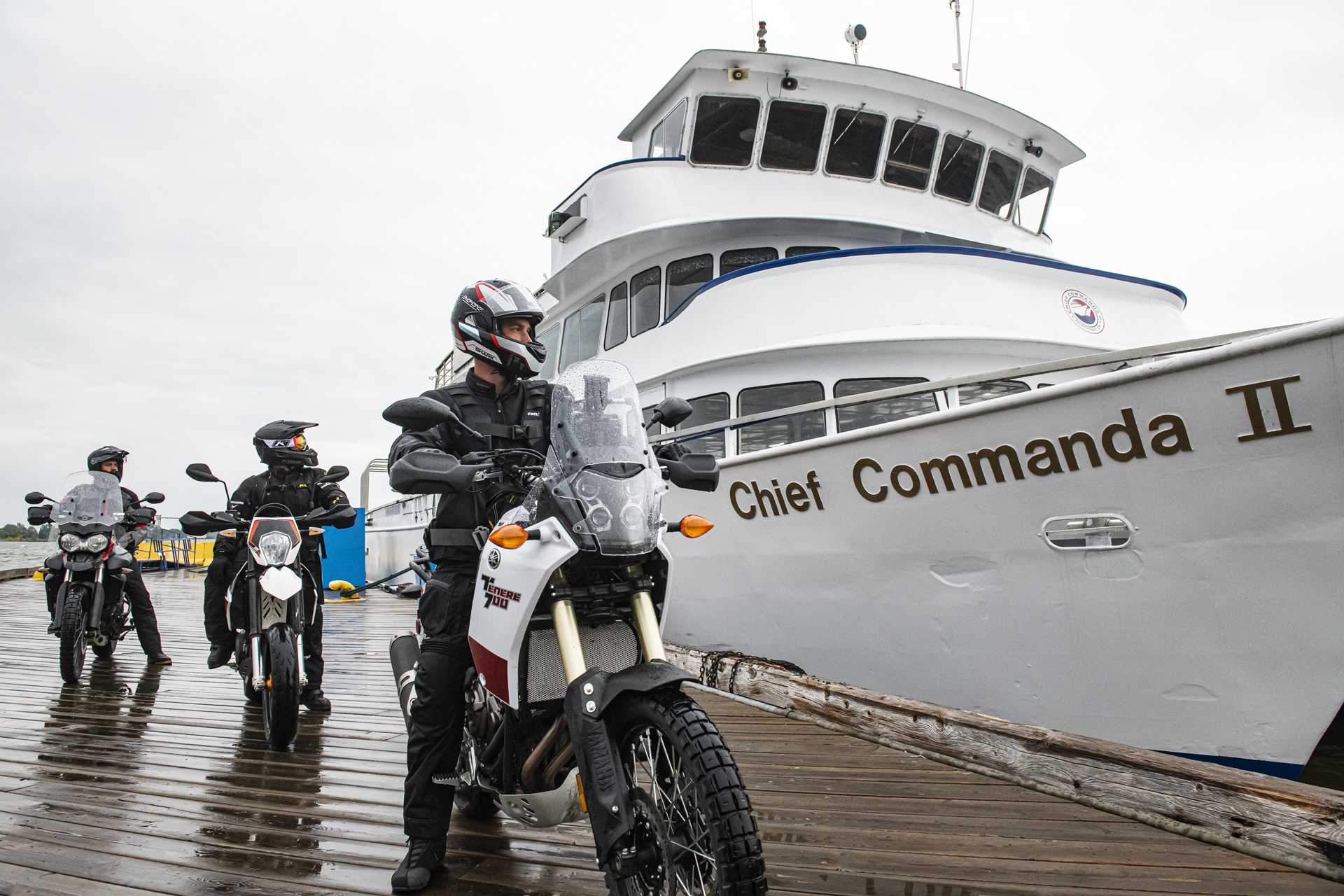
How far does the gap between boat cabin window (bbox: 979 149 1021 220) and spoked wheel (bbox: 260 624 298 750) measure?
8515 millimetres

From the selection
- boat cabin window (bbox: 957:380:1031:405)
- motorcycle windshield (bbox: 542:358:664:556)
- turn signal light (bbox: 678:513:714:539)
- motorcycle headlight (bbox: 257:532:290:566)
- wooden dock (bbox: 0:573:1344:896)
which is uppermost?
boat cabin window (bbox: 957:380:1031:405)

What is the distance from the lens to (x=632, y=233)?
8.31 m

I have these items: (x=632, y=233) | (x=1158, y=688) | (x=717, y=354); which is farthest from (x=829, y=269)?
(x=1158, y=688)

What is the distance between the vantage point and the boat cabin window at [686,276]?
8.44m

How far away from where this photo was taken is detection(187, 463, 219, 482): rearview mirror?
460cm

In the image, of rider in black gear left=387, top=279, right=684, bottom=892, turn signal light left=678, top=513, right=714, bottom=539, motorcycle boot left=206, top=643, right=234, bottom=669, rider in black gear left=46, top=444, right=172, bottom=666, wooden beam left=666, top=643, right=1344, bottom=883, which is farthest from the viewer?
rider in black gear left=46, top=444, right=172, bottom=666

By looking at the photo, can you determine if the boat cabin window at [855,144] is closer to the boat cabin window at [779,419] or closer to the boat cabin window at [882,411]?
the boat cabin window at [779,419]

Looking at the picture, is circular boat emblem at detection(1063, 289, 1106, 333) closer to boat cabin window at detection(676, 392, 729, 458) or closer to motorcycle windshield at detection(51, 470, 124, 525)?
boat cabin window at detection(676, 392, 729, 458)

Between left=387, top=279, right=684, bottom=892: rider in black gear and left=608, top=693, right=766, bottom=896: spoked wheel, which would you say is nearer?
left=608, top=693, right=766, bottom=896: spoked wheel

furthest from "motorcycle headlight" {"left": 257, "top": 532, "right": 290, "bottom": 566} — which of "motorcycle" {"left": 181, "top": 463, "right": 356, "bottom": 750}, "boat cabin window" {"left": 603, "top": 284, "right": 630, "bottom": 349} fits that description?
"boat cabin window" {"left": 603, "top": 284, "right": 630, "bottom": 349}

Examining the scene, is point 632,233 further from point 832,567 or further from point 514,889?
point 514,889

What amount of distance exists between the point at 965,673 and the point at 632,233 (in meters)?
5.45

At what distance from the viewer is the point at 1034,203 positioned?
389 inches

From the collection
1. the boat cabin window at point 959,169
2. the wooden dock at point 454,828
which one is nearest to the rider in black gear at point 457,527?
the wooden dock at point 454,828
